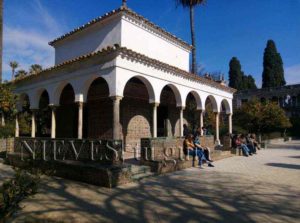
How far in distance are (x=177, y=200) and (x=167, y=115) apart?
1052cm

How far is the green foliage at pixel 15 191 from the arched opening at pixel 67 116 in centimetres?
1270

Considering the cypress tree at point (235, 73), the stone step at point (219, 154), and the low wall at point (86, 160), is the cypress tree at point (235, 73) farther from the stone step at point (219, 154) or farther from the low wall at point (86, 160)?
the low wall at point (86, 160)

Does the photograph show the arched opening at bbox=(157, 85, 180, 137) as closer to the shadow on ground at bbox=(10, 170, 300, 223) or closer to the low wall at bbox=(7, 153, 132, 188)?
the low wall at bbox=(7, 153, 132, 188)

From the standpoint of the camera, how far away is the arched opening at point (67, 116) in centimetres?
1655

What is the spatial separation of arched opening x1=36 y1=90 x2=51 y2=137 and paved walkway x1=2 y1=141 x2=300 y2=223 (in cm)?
1066

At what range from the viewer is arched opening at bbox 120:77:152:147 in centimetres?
1421

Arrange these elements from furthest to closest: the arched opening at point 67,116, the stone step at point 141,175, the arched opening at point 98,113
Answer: the arched opening at point 67,116, the arched opening at point 98,113, the stone step at point 141,175

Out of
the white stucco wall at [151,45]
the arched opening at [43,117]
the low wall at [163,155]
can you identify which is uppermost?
the white stucco wall at [151,45]

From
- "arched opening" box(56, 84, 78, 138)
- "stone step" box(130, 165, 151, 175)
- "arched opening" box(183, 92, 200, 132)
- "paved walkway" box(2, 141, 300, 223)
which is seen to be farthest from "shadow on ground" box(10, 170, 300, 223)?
"arched opening" box(183, 92, 200, 132)

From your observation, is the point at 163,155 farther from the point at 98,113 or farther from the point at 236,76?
the point at 236,76

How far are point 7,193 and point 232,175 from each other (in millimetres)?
7658

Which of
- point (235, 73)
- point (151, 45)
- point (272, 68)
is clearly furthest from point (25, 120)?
point (235, 73)

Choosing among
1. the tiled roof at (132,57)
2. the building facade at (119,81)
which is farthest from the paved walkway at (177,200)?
the tiled roof at (132,57)

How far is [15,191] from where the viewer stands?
375 centimetres
